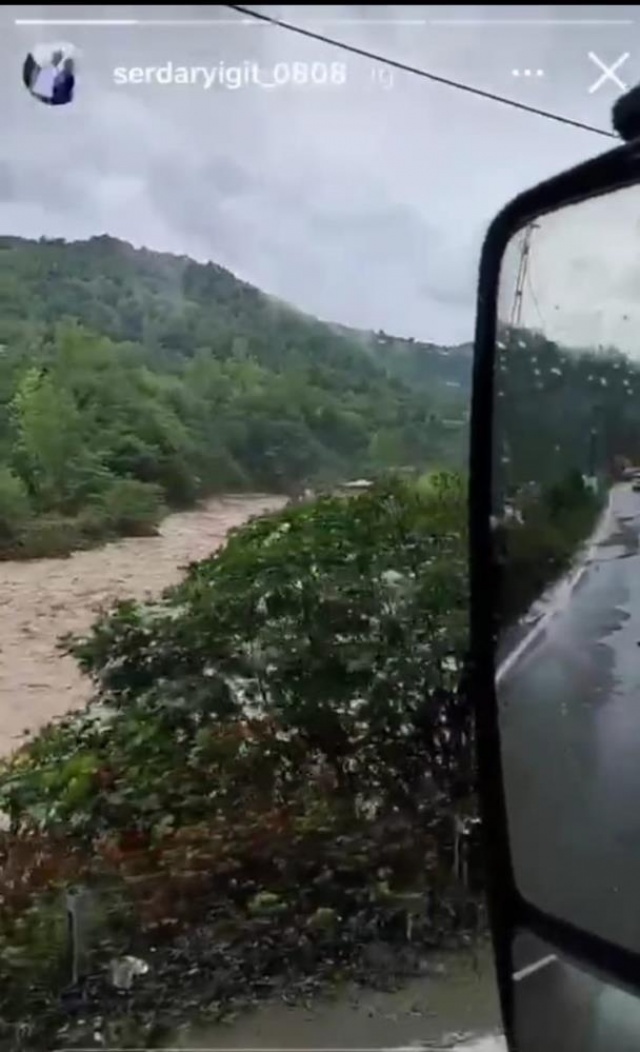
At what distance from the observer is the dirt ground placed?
4.99 feet

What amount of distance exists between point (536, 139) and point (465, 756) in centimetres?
82

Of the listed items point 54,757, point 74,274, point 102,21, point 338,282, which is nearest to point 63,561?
point 54,757

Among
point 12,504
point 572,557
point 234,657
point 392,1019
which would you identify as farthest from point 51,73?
point 392,1019

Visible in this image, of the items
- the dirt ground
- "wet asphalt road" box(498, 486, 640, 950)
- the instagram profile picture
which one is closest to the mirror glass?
"wet asphalt road" box(498, 486, 640, 950)

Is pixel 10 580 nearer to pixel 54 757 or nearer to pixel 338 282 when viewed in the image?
pixel 54 757

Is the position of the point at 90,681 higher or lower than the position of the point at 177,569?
lower

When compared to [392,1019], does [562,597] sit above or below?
above

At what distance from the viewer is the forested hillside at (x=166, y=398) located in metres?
1.52

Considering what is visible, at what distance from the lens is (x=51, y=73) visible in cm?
148

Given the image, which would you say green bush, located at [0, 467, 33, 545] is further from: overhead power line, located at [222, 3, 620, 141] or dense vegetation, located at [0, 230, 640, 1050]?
overhead power line, located at [222, 3, 620, 141]

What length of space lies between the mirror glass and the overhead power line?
12 centimetres

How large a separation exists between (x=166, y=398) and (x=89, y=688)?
1.33ft

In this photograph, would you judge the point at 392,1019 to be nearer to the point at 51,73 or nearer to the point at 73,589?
the point at 73,589

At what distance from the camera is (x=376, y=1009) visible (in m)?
1.51
